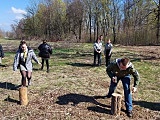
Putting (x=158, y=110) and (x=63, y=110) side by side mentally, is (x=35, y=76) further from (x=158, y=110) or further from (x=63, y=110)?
(x=158, y=110)

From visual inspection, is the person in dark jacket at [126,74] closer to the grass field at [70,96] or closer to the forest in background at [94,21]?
the grass field at [70,96]

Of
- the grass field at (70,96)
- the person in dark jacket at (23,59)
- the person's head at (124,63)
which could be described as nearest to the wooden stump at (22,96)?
the grass field at (70,96)

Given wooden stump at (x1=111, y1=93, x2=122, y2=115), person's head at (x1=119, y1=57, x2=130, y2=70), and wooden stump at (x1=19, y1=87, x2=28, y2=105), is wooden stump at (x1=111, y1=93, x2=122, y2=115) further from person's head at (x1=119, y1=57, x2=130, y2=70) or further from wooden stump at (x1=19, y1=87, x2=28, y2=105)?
wooden stump at (x1=19, y1=87, x2=28, y2=105)

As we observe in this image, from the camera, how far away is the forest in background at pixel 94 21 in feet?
128

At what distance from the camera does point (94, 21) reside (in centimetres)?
5272

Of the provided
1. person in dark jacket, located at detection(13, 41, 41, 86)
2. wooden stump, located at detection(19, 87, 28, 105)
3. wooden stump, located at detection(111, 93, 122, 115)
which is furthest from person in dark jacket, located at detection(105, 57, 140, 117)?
person in dark jacket, located at detection(13, 41, 41, 86)

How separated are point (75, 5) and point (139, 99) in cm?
4411

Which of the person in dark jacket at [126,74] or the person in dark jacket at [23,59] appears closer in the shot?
the person in dark jacket at [126,74]

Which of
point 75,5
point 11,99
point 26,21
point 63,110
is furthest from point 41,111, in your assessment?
point 26,21

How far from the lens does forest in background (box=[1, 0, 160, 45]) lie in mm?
38875

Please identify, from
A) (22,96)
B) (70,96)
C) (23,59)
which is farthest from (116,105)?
(23,59)

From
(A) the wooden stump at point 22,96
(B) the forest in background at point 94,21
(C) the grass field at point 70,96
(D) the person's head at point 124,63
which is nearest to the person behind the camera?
(D) the person's head at point 124,63

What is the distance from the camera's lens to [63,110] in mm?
7754

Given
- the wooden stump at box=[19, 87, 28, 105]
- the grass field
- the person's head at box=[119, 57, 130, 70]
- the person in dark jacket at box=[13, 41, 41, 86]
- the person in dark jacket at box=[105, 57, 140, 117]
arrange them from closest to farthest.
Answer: the person's head at box=[119, 57, 130, 70] < the person in dark jacket at box=[105, 57, 140, 117] < the grass field < the wooden stump at box=[19, 87, 28, 105] < the person in dark jacket at box=[13, 41, 41, 86]
